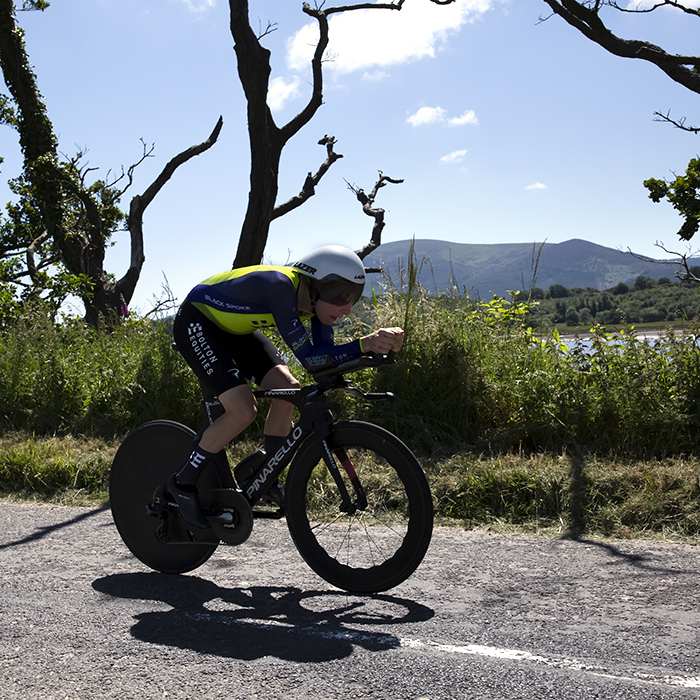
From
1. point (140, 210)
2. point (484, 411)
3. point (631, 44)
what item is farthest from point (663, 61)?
point (140, 210)

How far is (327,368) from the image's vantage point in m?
3.76

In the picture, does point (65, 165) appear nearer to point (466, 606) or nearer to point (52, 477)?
point (52, 477)

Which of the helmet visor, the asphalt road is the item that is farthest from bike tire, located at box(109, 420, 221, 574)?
the helmet visor

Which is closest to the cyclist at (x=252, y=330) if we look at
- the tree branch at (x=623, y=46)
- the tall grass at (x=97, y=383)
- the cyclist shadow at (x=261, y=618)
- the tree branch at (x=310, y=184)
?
the cyclist shadow at (x=261, y=618)

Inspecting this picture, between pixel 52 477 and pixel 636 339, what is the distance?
613cm

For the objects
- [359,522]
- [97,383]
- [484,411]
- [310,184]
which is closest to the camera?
[359,522]

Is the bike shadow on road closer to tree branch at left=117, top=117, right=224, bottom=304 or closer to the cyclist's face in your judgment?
the cyclist's face

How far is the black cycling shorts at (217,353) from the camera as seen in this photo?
4.11 meters

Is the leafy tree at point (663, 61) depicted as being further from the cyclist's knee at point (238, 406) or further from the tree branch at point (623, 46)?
the cyclist's knee at point (238, 406)

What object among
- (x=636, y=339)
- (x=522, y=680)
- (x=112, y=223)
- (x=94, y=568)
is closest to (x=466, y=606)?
(x=522, y=680)

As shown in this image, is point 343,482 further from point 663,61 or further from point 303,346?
point 663,61

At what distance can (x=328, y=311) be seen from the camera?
4.05m

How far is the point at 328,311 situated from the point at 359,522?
1.25 meters

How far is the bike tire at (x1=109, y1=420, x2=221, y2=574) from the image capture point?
14.3ft
